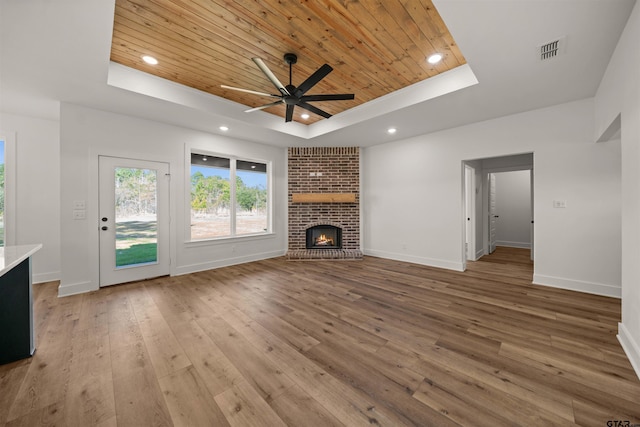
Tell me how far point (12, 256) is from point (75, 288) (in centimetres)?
212

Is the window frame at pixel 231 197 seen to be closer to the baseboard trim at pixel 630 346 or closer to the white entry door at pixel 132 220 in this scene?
the white entry door at pixel 132 220

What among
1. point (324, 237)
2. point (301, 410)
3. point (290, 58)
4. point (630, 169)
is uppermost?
point (290, 58)

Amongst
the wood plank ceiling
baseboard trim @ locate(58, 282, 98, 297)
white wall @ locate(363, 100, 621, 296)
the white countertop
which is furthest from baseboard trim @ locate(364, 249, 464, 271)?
the white countertop

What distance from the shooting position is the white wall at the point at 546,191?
125 inches

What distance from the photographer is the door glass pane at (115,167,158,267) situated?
148 inches

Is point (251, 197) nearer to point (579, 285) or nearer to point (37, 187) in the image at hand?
point (37, 187)

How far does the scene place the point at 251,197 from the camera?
5.46 metres

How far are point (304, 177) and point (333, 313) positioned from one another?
3756mm

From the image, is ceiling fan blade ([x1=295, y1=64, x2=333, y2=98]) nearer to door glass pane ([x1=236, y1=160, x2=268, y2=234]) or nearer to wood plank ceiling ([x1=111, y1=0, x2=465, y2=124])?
wood plank ceiling ([x1=111, y1=0, x2=465, y2=124])

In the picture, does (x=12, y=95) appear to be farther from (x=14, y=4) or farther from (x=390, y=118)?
(x=390, y=118)

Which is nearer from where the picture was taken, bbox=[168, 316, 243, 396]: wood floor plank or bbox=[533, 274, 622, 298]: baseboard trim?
bbox=[168, 316, 243, 396]: wood floor plank

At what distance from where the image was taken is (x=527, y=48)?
2250 millimetres

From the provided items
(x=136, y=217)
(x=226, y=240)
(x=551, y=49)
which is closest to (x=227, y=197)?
(x=226, y=240)

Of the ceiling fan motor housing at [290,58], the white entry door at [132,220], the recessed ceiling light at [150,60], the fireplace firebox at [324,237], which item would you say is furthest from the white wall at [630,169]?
the white entry door at [132,220]
